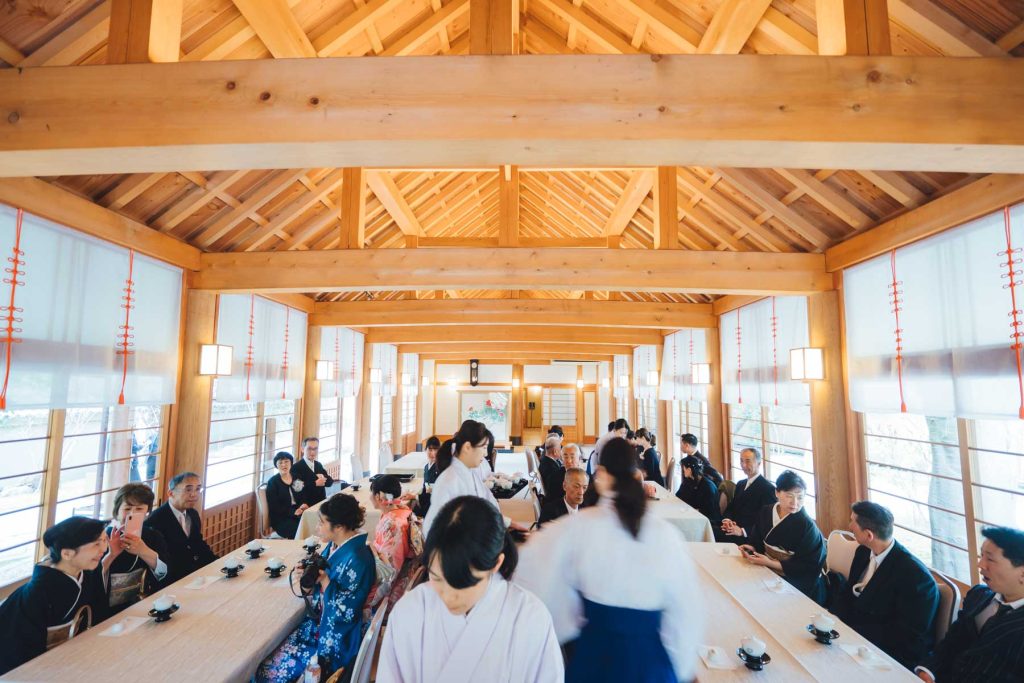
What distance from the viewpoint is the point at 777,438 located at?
558 cm

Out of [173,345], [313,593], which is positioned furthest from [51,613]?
[173,345]

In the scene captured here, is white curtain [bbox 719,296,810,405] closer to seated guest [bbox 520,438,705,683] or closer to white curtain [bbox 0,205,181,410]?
seated guest [bbox 520,438,705,683]

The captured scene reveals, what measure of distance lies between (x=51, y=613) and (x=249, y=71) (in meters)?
2.64

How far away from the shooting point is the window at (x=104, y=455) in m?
3.35

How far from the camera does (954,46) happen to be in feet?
7.88

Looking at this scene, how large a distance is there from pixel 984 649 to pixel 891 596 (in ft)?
2.14

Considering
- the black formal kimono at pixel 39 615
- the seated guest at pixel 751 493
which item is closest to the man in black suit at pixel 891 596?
the seated guest at pixel 751 493

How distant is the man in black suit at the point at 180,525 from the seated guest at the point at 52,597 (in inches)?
37.9

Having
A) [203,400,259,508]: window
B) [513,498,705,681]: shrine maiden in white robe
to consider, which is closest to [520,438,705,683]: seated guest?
[513,498,705,681]: shrine maiden in white robe

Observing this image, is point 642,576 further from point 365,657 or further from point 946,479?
point 946,479

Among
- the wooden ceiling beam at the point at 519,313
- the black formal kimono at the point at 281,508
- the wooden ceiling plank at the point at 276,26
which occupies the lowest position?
the black formal kimono at the point at 281,508

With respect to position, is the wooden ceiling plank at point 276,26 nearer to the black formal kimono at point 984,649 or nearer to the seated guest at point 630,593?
the seated guest at point 630,593

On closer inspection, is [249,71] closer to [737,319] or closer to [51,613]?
[51,613]

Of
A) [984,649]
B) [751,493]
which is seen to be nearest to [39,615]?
[984,649]
